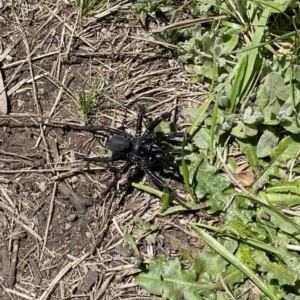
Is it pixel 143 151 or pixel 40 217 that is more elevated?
pixel 143 151

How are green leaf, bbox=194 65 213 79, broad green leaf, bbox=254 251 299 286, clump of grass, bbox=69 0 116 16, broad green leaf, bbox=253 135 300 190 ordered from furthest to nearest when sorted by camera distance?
1. clump of grass, bbox=69 0 116 16
2. green leaf, bbox=194 65 213 79
3. broad green leaf, bbox=253 135 300 190
4. broad green leaf, bbox=254 251 299 286

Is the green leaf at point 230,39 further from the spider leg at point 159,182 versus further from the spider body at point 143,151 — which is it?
the spider leg at point 159,182

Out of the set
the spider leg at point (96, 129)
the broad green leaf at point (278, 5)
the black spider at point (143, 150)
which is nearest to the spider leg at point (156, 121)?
the black spider at point (143, 150)

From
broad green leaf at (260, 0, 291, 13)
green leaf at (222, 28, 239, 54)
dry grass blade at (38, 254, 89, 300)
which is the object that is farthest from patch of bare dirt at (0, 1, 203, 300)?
broad green leaf at (260, 0, 291, 13)

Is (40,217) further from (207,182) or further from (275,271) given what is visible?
(275,271)

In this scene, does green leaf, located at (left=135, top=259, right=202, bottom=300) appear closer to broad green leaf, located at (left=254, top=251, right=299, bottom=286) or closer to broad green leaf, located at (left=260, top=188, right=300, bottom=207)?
broad green leaf, located at (left=254, top=251, right=299, bottom=286)

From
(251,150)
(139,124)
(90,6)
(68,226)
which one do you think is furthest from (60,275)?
(90,6)

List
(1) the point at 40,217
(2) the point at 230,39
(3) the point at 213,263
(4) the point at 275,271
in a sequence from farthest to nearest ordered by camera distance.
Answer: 1. (2) the point at 230,39
2. (1) the point at 40,217
3. (3) the point at 213,263
4. (4) the point at 275,271

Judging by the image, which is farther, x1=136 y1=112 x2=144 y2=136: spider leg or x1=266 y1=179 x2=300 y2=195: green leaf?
x1=136 y1=112 x2=144 y2=136: spider leg
